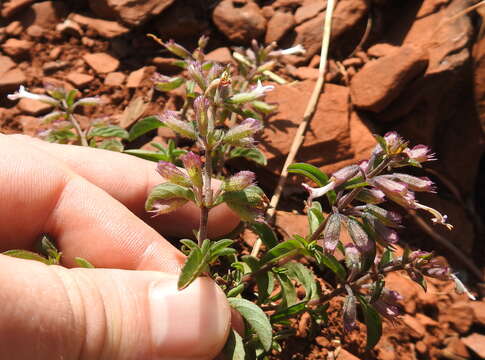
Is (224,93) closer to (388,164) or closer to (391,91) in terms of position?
(388,164)

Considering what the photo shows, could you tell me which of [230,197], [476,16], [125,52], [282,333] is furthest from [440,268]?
[125,52]

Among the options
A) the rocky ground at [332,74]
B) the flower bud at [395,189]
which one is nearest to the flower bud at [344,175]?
the flower bud at [395,189]

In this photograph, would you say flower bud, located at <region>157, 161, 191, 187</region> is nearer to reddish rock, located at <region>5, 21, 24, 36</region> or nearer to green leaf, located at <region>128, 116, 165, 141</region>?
green leaf, located at <region>128, 116, 165, 141</region>

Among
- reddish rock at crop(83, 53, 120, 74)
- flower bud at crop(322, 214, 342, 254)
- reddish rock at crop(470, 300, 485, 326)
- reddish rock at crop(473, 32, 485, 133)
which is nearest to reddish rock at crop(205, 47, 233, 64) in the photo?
reddish rock at crop(83, 53, 120, 74)

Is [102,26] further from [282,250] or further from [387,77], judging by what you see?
[282,250]

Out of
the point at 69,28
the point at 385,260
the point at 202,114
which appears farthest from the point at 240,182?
the point at 69,28

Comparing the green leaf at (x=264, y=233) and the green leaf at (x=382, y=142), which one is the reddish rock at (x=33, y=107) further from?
the green leaf at (x=382, y=142)
